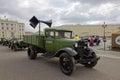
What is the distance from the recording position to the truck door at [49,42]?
896 centimetres


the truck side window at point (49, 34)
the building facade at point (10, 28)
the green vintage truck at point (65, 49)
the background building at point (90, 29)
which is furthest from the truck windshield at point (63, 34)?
the building facade at point (10, 28)

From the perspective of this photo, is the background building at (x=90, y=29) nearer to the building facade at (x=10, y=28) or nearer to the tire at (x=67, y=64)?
the building facade at (x=10, y=28)

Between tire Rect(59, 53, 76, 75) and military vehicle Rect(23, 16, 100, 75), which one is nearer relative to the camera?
tire Rect(59, 53, 76, 75)

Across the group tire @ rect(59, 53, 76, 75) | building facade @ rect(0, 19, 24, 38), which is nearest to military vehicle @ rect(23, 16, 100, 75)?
tire @ rect(59, 53, 76, 75)

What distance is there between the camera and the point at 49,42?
30.0ft

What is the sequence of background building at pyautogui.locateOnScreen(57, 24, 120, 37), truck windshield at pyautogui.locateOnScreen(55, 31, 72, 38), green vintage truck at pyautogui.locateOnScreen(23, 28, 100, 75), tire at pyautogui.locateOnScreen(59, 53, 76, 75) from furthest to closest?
background building at pyautogui.locateOnScreen(57, 24, 120, 37)
truck windshield at pyautogui.locateOnScreen(55, 31, 72, 38)
green vintage truck at pyautogui.locateOnScreen(23, 28, 100, 75)
tire at pyautogui.locateOnScreen(59, 53, 76, 75)

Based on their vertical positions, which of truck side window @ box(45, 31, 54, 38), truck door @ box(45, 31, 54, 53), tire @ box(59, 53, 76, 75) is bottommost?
tire @ box(59, 53, 76, 75)

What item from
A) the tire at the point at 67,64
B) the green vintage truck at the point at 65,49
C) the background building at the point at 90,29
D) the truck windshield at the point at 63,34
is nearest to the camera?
→ the tire at the point at 67,64

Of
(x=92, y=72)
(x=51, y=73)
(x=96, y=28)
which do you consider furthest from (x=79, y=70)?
(x=96, y=28)

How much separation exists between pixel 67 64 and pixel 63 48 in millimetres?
833

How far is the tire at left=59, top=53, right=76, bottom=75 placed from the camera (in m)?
6.77

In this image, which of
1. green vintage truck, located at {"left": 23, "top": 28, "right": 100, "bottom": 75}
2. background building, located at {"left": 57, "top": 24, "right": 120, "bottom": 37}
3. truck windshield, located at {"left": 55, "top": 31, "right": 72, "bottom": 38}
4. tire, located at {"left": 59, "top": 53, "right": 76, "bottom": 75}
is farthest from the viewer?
A: background building, located at {"left": 57, "top": 24, "right": 120, "bottom": 37}

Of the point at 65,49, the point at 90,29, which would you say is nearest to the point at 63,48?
the point at 65,49

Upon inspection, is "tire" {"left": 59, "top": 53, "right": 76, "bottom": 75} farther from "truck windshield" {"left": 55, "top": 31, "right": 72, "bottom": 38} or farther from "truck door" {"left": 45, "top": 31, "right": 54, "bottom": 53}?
"truck windshield" {"left": 55, "top": 31, "right": 72, "bottom": 38}
